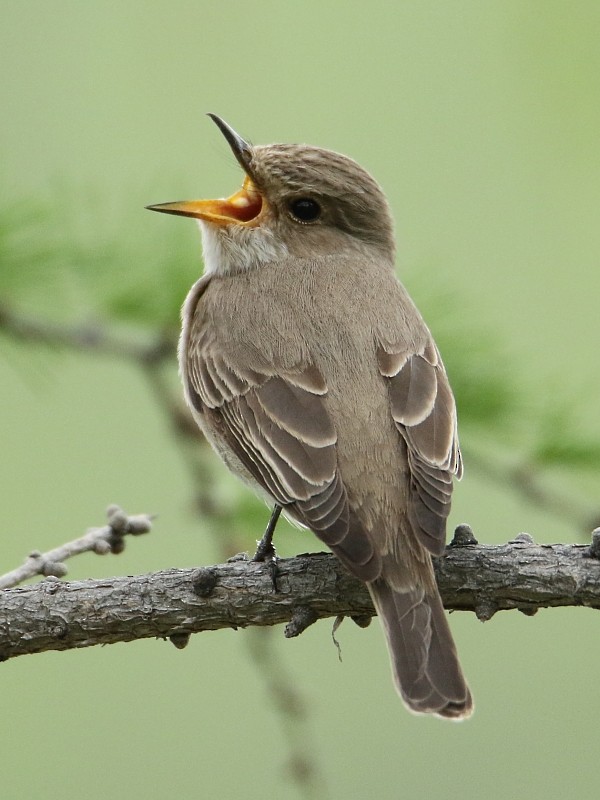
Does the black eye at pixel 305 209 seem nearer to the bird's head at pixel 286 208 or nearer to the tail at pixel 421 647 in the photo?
the bird's head at pixel 286 208

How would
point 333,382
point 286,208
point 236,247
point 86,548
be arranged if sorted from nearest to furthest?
point 86,548, point 333,382, point 236,247, point 286,208

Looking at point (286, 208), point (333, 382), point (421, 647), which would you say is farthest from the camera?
point (286, 208)

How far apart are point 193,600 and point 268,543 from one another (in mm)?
379

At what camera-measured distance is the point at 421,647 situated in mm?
3590

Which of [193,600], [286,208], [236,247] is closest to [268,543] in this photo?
[193,600]

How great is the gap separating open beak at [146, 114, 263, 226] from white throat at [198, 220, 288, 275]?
0.14 feet

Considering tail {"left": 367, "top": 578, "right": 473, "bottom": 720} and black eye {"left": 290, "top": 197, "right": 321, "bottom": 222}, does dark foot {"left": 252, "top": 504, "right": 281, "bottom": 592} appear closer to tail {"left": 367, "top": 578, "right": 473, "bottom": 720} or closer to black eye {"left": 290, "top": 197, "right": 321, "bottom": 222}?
tail {"left": 367, "top": 578, "right": 473, "bottom": 720}

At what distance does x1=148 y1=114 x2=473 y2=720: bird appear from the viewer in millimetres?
3600

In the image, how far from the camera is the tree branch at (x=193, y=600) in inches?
143

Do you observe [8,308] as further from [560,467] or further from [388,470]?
[560,467]

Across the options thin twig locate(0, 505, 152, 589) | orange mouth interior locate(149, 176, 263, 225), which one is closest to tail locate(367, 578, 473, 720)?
thin twig locate(0, 505, 152, 589)

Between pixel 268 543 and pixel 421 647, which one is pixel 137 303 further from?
pixel 421 647

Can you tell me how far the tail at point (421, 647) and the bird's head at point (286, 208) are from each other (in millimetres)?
1862

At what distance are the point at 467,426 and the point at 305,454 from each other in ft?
1.85
